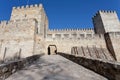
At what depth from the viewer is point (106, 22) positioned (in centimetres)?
2052

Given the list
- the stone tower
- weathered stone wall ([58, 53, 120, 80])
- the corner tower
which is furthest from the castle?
weathered stone wall ([58, 53, 120, 80])

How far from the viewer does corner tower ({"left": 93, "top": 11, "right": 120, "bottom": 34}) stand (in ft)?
65.7

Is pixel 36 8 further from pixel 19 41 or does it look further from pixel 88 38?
pixel 88 38

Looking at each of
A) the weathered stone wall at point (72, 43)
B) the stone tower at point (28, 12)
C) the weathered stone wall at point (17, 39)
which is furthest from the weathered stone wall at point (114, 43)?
the stone tower at point (28, 12)

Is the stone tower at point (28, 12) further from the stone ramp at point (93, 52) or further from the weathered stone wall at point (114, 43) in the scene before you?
the weathered stone wall at point (114, 43)

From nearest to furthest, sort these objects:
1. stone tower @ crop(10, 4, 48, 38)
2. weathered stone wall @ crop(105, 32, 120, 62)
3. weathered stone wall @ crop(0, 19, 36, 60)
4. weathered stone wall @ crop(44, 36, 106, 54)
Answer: weathered stone wall @ crop(0, 19, 36, 60)
weathered stone wall @ crop(105, 32, 120, 62)
weathered stone wall @ crop(44, 36, 106, 54)
stone tower @ crop(10, 4, 48, 38)

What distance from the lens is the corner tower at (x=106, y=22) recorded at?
20.0 m

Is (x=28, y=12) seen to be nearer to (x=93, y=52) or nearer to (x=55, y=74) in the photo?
(x=93, y=52)

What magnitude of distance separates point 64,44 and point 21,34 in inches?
255

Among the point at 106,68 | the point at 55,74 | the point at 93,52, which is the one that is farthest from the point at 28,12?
the point at 106,68

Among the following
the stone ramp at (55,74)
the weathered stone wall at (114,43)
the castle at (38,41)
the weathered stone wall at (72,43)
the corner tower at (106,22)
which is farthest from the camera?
the corner tower at (106,22)

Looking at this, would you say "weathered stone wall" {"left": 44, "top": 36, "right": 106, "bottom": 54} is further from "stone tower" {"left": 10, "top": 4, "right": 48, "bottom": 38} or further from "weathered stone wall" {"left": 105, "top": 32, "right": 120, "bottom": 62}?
"stone tower" {"left": 10, "top": 4, "right": 48, "bottom": 38}

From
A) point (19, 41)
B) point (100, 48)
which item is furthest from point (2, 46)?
point (100, 48)

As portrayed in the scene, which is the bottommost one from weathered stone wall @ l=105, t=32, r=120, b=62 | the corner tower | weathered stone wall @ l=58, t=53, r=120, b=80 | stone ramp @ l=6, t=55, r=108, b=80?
stone ramp @ l=6, t=55, r=108, b=80
